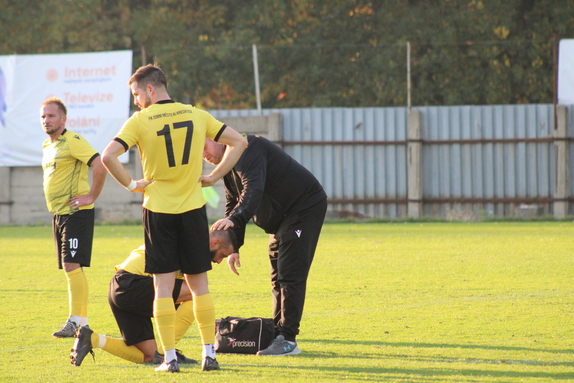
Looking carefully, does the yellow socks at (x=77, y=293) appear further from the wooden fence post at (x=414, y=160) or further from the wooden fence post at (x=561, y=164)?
the wooden fence post at (x=561, y=164)

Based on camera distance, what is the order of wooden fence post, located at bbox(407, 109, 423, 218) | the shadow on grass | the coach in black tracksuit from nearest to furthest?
the shadow on grass → the coach in black tracksuit → wooden fence post, located at bbox(407, 109, 423, 218)

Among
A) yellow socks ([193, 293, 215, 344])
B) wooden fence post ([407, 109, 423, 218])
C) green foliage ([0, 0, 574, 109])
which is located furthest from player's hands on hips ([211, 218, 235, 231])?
green foliage ([0, 0, 574, 109])

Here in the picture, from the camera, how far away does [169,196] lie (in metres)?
5.43

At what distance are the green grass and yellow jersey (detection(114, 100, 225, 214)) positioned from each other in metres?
1.15

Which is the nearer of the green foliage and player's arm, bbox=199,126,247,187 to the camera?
player's arm, bbox=199,126,247,187

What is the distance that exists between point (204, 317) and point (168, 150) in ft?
3.79

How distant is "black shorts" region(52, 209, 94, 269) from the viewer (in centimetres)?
711

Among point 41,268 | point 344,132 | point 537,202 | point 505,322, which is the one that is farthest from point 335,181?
point 505,322

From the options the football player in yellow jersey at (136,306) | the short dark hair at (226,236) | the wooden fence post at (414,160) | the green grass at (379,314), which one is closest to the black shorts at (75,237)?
the green grass at (379,314)

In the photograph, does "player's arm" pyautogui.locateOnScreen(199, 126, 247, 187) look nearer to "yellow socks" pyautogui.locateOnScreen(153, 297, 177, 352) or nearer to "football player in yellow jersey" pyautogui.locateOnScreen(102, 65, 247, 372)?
"football player in yellow jersey" pyautogui.locateOnScreen(102, 65, 247, 372)

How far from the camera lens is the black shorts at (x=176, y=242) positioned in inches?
213

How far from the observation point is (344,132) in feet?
71.1

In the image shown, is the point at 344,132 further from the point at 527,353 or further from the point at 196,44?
the point at 527,353

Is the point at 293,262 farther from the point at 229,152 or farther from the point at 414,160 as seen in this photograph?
the point at 414,160
